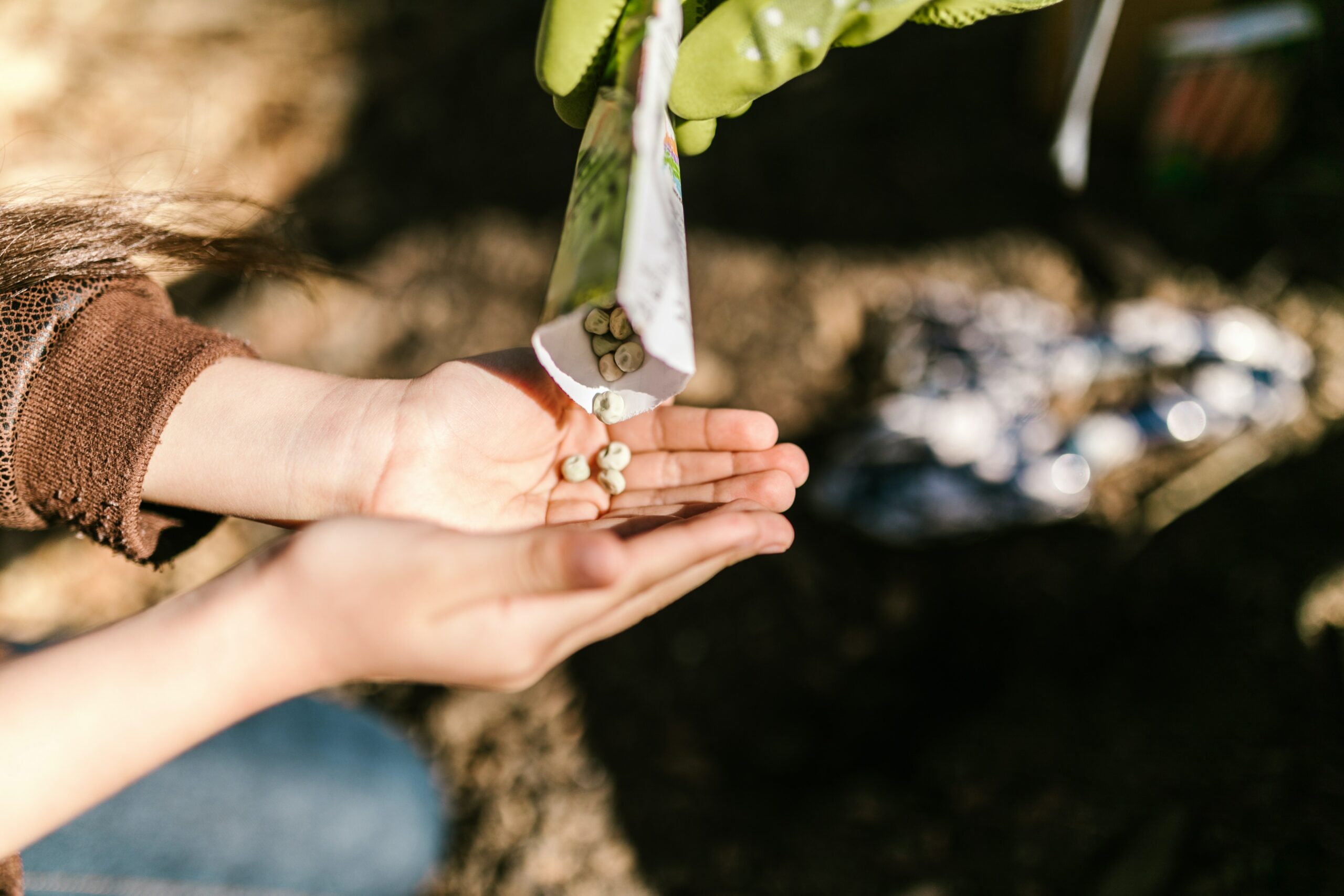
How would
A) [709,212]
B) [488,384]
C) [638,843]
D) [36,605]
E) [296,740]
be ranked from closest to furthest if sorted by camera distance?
1. [488,384]
2. [296,740]
3. [638,843]
4. [36,605]
5. [709,212]

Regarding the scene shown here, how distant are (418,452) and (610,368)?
37 centimetres

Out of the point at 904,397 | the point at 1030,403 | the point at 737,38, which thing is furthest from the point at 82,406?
the point at 1030,403

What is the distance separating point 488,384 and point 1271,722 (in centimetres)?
196

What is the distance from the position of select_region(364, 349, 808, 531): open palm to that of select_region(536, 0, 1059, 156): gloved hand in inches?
20.7

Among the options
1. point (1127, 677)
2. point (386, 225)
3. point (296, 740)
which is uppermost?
point (386, 225)

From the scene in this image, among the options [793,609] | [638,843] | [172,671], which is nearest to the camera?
[172,671]

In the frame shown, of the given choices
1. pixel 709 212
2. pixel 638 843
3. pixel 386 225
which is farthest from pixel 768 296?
pixel 638 843

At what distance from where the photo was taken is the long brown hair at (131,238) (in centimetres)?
135

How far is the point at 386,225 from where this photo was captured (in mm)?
3193

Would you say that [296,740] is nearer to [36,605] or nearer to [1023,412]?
[36,605]

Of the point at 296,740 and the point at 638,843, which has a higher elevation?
the point at 296,740

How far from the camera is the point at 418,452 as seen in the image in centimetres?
138

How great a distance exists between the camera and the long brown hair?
135 centimetres

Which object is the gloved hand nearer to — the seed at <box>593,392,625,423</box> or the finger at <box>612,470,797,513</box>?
the seed at <box>593,392,625,423</box>
